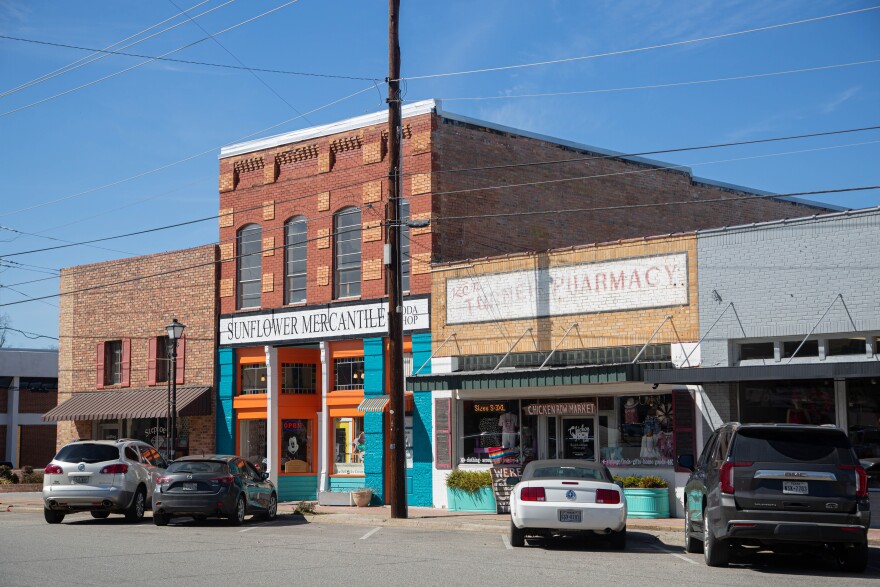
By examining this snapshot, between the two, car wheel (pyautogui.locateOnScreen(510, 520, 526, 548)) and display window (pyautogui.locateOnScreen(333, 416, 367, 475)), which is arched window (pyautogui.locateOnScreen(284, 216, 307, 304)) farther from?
car wheel (pyautogui.locateOnScreen(510, 520, 526, 548))

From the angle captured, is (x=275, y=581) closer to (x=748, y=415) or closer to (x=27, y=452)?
(x=748, y=415)

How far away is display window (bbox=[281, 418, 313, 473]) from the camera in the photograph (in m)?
30.1

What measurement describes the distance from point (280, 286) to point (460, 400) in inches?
291

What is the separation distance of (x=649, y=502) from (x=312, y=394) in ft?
40.6

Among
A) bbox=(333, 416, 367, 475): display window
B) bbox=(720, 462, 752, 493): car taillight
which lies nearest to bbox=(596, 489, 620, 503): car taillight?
bbox=(720, 462, 752, 493): car taillight

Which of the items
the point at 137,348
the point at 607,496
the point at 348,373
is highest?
the point at 137,348

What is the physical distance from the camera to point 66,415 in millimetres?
33906

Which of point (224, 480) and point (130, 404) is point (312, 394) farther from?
point (224, 480)

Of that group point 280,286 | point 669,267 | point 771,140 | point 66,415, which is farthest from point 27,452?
point 771,140

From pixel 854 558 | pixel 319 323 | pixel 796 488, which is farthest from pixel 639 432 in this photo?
pixel 319 323

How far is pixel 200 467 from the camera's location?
21.0 metres

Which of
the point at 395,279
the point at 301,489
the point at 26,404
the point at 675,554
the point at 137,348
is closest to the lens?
the point at 675,554

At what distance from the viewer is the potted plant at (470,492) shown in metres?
24.2

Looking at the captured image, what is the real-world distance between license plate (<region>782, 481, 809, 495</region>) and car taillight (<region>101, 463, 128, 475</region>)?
14.0 m
